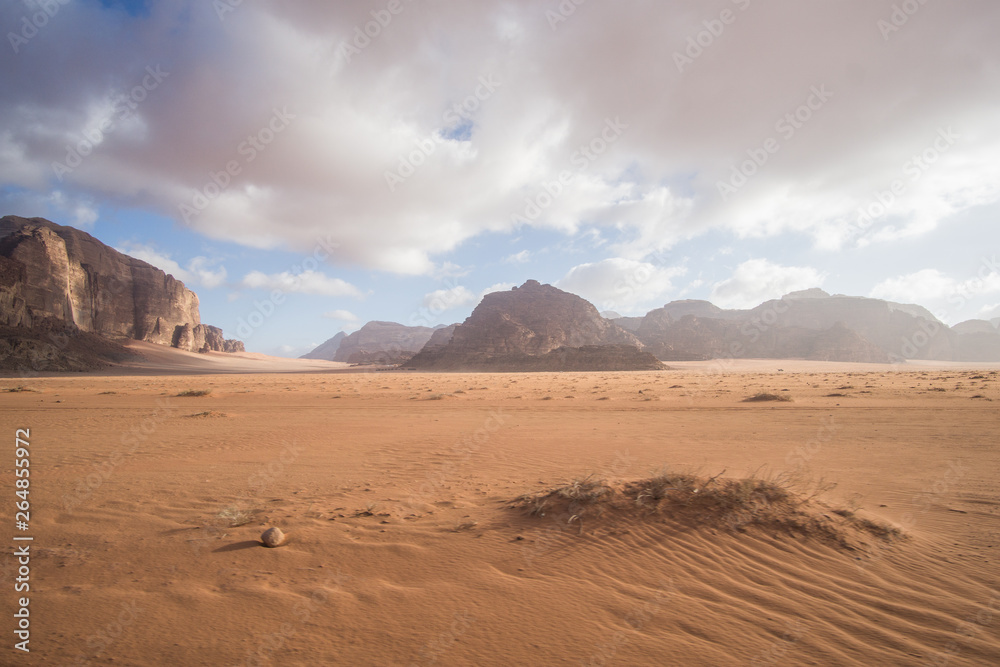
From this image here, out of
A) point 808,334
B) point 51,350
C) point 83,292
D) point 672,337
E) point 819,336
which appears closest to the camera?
point 51,350

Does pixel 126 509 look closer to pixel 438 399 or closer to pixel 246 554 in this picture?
pixel 246 554

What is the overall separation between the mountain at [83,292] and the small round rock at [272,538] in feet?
254

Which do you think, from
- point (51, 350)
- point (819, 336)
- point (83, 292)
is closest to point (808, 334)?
point (819, 336)

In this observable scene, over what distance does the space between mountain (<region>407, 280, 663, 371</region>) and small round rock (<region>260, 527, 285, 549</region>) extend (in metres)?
78.4

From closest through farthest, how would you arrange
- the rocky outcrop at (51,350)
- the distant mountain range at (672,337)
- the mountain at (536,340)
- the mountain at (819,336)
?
the rocky outcrop at (51,350) < the mountain at (536,340) < the distant mountain range at (672,337) < the mountain at (819,336)

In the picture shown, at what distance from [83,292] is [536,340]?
10783cm

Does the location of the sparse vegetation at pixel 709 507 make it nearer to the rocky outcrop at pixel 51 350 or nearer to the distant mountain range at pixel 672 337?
the rocky outcrop at pixel 51 350

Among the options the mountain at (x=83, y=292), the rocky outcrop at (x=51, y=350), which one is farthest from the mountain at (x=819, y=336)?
the mountain at (x=83, y=292)

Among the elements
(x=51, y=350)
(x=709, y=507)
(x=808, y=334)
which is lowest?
(x=709, y=507)

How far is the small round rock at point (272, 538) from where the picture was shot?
4.38 meters

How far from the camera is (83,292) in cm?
8806

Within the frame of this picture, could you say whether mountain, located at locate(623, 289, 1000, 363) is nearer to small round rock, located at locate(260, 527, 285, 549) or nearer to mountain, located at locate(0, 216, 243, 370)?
small round rock, located at locate(260, 527, 285, 549)

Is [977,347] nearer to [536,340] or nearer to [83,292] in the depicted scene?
[536,340]

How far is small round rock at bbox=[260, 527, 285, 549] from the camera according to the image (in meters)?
4.38
